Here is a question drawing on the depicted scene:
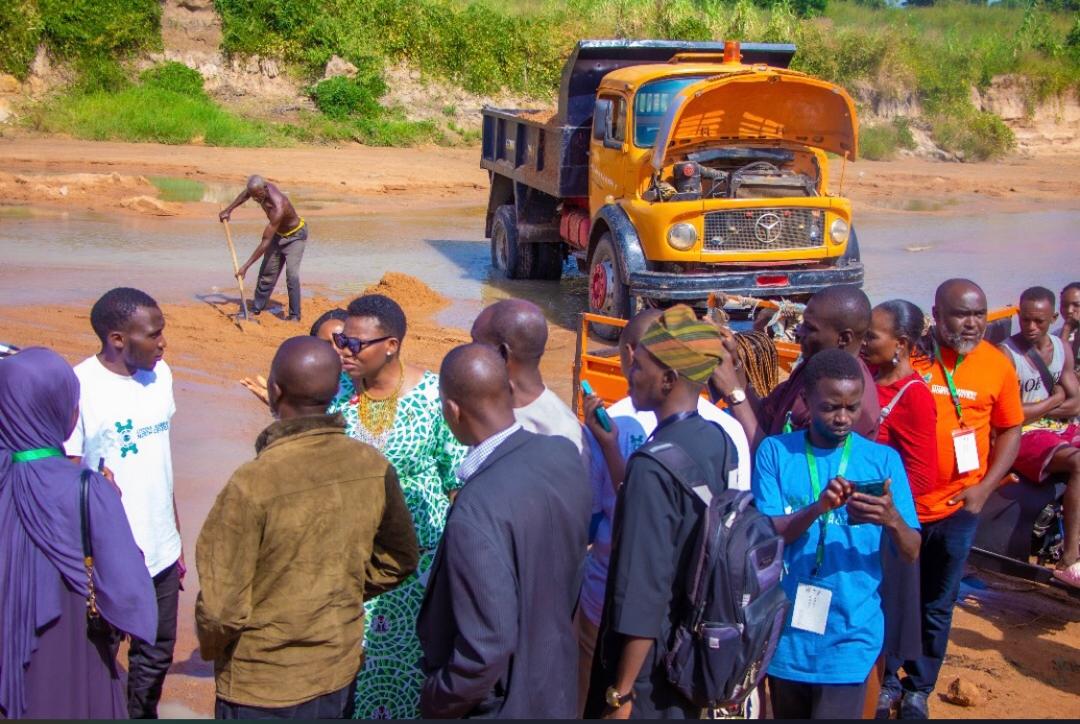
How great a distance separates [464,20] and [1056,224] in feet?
53.5

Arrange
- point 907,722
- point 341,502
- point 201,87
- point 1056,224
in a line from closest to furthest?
1. point 341,502
2. point 907,722
3. point 1056,224
4. point 201,87

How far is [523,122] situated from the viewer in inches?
518

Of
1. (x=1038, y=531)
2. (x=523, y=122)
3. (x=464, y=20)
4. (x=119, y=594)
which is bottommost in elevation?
(x=1038, y=531)

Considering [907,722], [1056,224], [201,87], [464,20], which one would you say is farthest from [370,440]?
[464,20]

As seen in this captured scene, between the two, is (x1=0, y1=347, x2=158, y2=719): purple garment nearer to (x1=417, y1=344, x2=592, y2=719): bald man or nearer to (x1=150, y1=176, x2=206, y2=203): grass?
(x1=417, y1=344, x2=592, y2=719): bald man

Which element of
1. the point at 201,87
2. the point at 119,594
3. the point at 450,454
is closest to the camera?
the point at 119,594

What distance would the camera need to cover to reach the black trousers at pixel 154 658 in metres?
3.89

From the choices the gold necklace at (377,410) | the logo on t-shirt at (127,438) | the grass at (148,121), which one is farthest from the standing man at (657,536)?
the grass at (148,121)

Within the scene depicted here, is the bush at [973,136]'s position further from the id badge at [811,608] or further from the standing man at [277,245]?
the id badge at [811,608]

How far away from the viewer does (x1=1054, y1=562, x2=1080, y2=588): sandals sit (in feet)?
17.2

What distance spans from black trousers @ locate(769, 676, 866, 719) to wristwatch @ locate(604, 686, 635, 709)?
0.80 m

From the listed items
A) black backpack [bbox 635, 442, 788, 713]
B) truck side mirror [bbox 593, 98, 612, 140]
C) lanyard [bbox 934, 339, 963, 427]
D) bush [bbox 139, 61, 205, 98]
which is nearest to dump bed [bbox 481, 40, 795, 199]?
truck side mirror [bbox 593, 98, 612, 140]

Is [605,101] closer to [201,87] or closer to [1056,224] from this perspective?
[1056,224]

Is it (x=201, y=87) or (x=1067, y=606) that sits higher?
(x=201, y=87)
